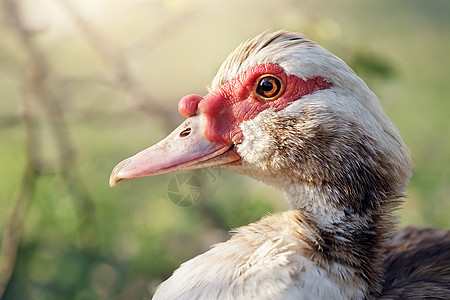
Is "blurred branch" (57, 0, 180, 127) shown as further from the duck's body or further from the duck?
the duck's body

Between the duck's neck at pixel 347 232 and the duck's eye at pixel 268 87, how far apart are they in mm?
294

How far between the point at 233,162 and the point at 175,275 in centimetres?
39

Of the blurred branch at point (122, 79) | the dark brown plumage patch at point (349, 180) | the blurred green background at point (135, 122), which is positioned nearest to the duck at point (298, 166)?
the dark brown plumage patch at point (349, 180)

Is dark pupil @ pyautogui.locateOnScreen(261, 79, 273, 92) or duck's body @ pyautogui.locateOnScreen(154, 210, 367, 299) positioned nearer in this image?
duck's body @ pyautogui.locateOnScreen(154, 210, 367, 299)

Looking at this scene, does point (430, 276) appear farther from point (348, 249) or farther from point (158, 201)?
point (158, 201)

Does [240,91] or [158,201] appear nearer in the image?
[240,91]

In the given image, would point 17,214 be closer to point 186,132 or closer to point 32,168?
point 32,168

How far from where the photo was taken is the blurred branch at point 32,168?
3.23m

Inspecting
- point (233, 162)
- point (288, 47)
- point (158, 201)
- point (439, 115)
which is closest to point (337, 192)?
point (233, 162)

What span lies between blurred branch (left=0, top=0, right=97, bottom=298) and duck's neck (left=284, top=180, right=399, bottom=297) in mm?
2150

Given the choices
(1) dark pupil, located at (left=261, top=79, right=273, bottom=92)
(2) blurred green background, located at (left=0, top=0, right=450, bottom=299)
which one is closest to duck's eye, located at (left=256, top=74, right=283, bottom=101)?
(1) dark pupil, located at (left=261, top=79, right=273, bottom=92)

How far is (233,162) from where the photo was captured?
1807 millimetres

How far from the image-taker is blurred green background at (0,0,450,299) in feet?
11.0

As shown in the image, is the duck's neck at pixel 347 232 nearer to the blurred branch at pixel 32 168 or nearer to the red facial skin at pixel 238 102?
the red facial skin at pixel 238 102
